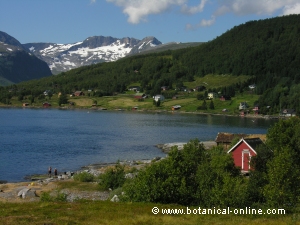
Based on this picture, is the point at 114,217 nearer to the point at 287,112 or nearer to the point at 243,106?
the point at 287,112

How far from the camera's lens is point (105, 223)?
1730cm

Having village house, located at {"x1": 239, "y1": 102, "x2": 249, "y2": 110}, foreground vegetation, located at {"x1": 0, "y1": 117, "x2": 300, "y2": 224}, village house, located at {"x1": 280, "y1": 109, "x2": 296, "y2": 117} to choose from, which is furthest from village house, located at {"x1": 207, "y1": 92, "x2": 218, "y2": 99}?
foreground vegetation, located at {"x1": 0, "y1": 117, "x2": 300, "y2": 224}

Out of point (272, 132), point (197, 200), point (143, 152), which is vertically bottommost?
point (143, 152)

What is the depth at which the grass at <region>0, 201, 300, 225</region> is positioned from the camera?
57.3 feet

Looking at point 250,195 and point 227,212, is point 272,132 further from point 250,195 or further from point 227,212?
point 227,212

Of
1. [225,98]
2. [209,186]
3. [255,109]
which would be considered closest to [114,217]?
[209,186]

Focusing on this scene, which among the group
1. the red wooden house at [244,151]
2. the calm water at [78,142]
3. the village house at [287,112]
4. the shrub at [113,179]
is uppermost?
the red wooden house at [244,151]

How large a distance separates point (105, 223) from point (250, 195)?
11129 millimetres

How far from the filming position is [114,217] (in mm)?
18344

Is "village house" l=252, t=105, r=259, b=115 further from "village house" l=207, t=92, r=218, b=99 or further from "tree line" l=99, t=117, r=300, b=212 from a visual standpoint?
"tree line" l=99, t=117, r=300, b=212

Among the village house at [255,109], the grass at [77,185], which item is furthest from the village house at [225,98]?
the grass at [77,185]

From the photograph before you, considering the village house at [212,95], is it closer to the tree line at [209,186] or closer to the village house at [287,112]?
the village house at [287,112]

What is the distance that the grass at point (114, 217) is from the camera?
57.3 feet

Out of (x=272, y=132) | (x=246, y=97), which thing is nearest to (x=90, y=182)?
(x=272, y=132)
